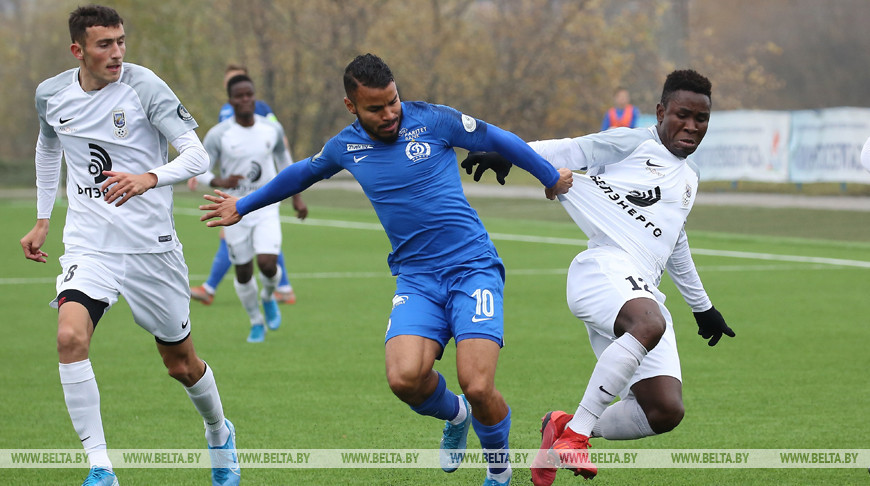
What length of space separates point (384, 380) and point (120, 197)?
3.39 meters

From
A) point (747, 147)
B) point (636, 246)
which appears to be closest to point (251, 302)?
point (636, 246)

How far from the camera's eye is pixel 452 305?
5621mm

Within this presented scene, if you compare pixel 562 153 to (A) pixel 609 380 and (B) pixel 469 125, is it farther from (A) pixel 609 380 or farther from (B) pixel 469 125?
(A) pixel 609 380

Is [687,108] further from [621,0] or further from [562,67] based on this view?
[621,0]

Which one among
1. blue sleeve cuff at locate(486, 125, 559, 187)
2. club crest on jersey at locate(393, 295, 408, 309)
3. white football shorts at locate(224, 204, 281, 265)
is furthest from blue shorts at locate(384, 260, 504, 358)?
white football shorts at locate(224, 204, 281, 265)

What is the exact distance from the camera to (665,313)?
579 cm

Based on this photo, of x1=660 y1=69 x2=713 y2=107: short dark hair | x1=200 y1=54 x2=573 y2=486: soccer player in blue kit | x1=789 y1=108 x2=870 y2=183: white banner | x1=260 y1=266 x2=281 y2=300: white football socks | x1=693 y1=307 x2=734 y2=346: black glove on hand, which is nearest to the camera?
x1=200 y1=54 x2=573 y2=486: soccer player in blue kit

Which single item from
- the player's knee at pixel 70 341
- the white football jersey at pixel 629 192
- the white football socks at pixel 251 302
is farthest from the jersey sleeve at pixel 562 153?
the white football socks at pixel 251 302

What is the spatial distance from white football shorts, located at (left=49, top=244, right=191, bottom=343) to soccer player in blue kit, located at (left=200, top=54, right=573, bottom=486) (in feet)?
1.29

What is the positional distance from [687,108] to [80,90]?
3.03 metres

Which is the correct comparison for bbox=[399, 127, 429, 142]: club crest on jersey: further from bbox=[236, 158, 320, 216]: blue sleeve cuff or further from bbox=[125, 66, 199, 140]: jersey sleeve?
bbox=[125, 66, 199, 140]: jersey sleeve

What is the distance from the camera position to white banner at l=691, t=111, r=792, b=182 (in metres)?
25.2

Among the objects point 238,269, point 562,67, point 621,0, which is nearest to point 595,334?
point 238,269

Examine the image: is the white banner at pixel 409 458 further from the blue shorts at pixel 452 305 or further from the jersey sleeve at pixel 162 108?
the jersey sleeve at pixel 162 108
